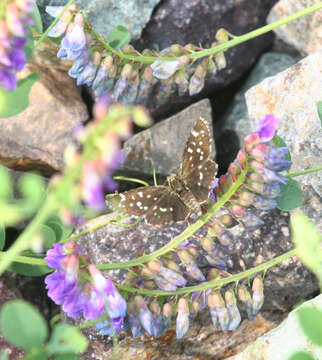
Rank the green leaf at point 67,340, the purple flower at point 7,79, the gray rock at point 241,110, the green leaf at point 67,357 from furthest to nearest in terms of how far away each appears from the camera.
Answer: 1. the gray rock at point 241,110
2. the green leaf at point 67,357
3. the purple flower at point 7,79
4. the green leaf at point 67,340

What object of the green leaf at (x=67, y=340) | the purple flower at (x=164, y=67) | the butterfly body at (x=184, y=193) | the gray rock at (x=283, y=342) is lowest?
the gray rock at (x=283, y=342)

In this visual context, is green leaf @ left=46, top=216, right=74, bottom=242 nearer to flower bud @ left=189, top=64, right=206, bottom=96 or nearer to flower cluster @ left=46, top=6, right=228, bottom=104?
flower cluster @ left=46, top=6, right=228, bottom=104

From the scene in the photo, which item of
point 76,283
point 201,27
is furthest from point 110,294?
point 201,27

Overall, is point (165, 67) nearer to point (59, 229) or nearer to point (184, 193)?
point (184, 193)

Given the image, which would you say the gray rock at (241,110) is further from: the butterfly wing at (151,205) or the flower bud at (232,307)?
the flower bud at (232,307)

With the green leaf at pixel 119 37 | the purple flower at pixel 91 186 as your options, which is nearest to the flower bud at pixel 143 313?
the purple flower at pixel 91 186

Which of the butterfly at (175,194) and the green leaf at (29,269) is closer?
the green leaf at (29,269)
